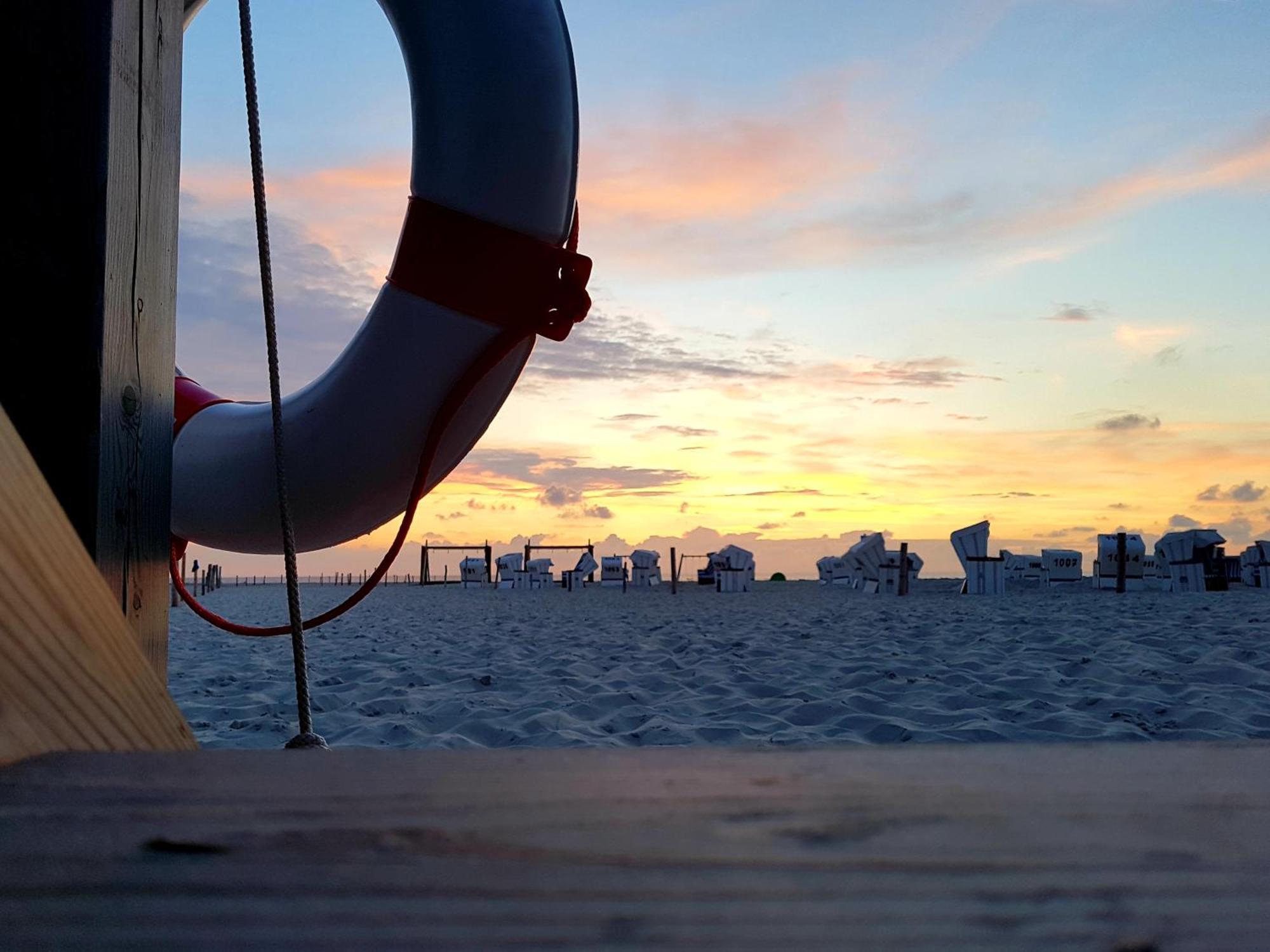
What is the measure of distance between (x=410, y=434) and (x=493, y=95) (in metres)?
0.73

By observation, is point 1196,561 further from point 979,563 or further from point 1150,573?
point 979,563

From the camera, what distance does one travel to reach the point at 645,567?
27047 mm

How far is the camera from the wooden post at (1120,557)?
56.3 feet

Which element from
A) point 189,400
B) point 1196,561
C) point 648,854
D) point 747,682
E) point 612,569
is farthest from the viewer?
point 612,569

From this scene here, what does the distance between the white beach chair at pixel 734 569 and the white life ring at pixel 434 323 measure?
21.2 metres

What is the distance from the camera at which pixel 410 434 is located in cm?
205

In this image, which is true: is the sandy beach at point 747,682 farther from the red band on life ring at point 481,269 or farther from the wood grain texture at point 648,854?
the wood grain texture at point 648,854

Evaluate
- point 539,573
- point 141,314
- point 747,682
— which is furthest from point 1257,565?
point 141,314

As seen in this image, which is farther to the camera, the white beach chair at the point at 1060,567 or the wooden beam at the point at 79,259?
the white beach chair at the point at 1060,567

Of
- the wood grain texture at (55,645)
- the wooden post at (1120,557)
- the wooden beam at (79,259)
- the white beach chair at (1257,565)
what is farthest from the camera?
the white beach chair at (1257,565)

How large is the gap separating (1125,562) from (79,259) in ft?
63.1

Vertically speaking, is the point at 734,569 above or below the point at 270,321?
below

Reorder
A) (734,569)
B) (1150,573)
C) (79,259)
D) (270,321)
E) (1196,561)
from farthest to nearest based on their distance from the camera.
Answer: (734,569), (1150,573), (1196,561), (270,321), (79,259)

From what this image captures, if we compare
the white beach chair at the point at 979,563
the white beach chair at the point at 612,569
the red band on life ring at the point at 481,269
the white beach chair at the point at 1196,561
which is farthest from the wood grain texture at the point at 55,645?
the white beach chair at the point at 612,569
